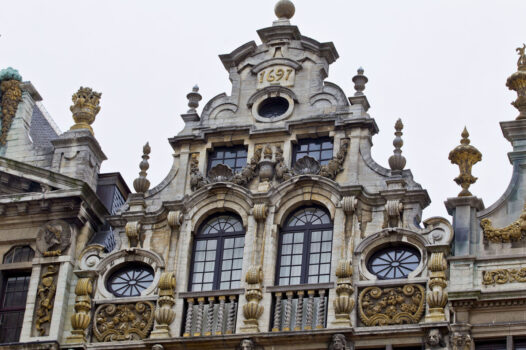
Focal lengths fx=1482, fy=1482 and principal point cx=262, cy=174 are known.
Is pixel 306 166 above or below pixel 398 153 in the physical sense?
below

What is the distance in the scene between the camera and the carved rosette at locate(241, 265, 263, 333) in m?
32.1

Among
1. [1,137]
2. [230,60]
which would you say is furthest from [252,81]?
[1,137]

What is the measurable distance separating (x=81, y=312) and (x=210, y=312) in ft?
9.98

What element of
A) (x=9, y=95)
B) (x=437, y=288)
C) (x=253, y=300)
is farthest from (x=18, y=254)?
(x=437, y=288)

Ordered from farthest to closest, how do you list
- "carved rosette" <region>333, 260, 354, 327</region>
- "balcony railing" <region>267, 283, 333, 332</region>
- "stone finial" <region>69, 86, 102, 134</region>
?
"stone finial" <region>69, 86, 102, 134</region>
"balcony railing" <region>267, 283, 333, 332</region>
"carved rosette" <region>333, 260, 354, 327</region>

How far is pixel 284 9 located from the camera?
37.2 m

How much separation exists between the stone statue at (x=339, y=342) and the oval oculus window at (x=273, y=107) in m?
6.57

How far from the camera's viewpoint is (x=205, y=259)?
A: 3391cm

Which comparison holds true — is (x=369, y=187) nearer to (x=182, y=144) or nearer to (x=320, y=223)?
(x=320, y=223)

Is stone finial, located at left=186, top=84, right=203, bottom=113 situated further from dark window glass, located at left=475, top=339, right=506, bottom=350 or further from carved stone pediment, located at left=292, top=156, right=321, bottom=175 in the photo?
dark window glass, located at left=475, top=339, right=506, bottom=350

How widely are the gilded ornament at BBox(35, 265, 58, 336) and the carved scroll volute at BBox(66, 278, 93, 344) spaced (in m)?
0.60

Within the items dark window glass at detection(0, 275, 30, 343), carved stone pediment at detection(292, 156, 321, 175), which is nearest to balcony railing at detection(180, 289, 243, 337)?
carved stone pediment at detection(292, 156, 321, 175)

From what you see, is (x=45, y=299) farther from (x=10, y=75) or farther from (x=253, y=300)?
(x=10, y=75)

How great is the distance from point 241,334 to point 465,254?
5103 millimetres
